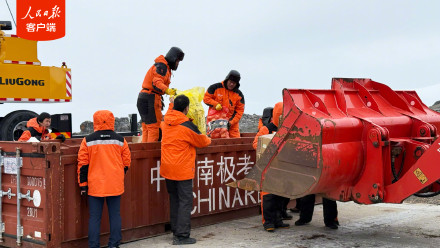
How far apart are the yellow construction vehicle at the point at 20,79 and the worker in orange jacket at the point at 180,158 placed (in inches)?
250

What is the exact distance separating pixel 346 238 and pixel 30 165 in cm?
396

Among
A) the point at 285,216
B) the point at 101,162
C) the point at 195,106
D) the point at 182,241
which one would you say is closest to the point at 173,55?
the point at 195,106

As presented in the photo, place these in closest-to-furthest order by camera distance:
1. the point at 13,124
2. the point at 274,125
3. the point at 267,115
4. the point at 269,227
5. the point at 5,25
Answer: the point at 269,227 < the point at 274,125 < the point at 267,115 < the point at 13,124 < the point at 5,25

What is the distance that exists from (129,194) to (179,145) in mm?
900

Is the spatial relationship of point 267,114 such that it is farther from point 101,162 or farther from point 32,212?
point 32,212

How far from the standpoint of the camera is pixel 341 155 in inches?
223

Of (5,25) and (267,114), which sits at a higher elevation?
(5,25)

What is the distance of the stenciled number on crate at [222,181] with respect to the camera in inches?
293

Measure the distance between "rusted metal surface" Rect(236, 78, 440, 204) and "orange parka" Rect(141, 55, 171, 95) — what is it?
219 centimetres

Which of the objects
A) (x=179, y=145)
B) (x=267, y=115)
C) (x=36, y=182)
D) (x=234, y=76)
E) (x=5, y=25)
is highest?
(x=5, y=25)

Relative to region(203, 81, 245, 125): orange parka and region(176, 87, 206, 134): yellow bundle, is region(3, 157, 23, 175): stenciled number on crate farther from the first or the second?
region(203, 81, 245, 125): orange parka

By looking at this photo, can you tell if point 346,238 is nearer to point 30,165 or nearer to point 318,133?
point 318,133

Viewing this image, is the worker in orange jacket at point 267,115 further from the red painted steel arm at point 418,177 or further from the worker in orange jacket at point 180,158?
the red painted steel arm at point 418,177

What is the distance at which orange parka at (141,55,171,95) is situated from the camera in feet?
25.1
